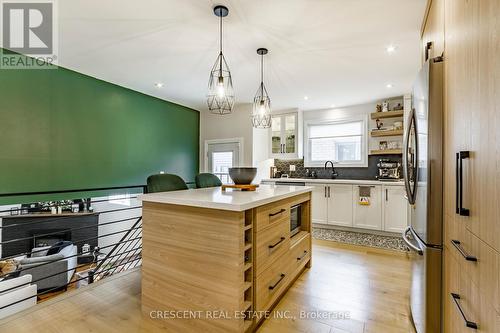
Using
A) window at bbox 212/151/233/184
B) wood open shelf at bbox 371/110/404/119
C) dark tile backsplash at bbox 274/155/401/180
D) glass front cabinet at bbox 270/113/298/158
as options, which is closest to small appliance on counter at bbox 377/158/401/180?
dark tile backsplash at bbox 274/155/401/180

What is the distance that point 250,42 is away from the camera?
8.36ft

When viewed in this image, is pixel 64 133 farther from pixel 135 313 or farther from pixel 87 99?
pixel 135 313

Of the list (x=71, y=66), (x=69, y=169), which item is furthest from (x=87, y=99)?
(x=69, y=169)

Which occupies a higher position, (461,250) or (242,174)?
(242,174)

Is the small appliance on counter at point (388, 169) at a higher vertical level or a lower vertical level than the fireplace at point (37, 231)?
higher

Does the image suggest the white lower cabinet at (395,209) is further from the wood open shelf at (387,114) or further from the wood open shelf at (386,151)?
the wood open shelf at (387,114)

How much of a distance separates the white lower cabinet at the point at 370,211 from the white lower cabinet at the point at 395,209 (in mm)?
89

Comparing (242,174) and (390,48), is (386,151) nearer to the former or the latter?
(390,48)

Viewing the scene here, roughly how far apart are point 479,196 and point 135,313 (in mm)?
2196

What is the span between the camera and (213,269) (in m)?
1.50

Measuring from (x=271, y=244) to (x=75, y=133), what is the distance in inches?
126

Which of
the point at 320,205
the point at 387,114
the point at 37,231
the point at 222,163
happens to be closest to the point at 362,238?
the point at 320,205

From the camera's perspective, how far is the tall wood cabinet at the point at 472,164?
77 cm

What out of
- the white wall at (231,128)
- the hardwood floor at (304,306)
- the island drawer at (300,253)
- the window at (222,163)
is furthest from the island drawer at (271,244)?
the window at (222,163)
